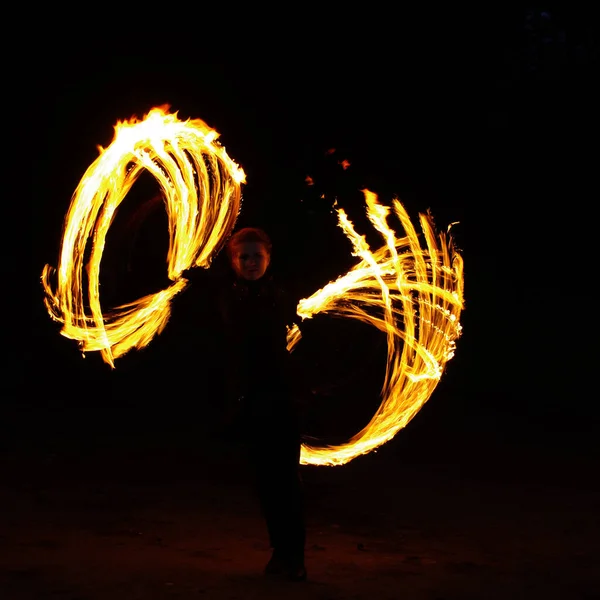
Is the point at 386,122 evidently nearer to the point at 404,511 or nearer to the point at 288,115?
the point at 288,115

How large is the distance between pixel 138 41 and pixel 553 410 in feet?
19.2

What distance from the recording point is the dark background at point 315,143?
29.9ft

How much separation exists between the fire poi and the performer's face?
1504 millimetres

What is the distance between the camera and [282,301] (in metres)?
5.52

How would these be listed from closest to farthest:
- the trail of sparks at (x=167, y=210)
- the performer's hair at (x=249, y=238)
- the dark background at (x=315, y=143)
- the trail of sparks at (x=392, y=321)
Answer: the performer's hair at (x=249, y=238)
the trail of sparks at (x=167, y=210)
the trail of sparks at (x=392, y=321)
the dark background at (x=315, y=143)

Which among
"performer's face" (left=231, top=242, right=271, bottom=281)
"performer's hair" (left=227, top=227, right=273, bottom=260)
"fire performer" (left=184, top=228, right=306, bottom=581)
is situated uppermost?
"performer's hair" (left=227, top=227, right=273, bottom=260)

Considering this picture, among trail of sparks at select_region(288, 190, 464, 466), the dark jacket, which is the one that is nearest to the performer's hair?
the dark jacket

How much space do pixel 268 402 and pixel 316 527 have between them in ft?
5.38

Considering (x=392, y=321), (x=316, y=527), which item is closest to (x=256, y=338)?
(x=316, y=527)

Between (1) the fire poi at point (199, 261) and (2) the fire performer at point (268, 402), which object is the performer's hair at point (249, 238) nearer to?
(2) the fire performer at point (268, 402)

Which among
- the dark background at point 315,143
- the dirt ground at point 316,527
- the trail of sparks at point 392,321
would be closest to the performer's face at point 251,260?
the dirt ground at point 316,527

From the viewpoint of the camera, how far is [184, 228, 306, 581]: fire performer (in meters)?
5.38

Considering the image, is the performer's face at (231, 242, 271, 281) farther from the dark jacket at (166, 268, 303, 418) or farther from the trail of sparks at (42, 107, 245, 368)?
the trail of sparks at (42, 107, 245, 368)

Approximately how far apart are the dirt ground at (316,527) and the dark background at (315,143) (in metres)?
0.80
